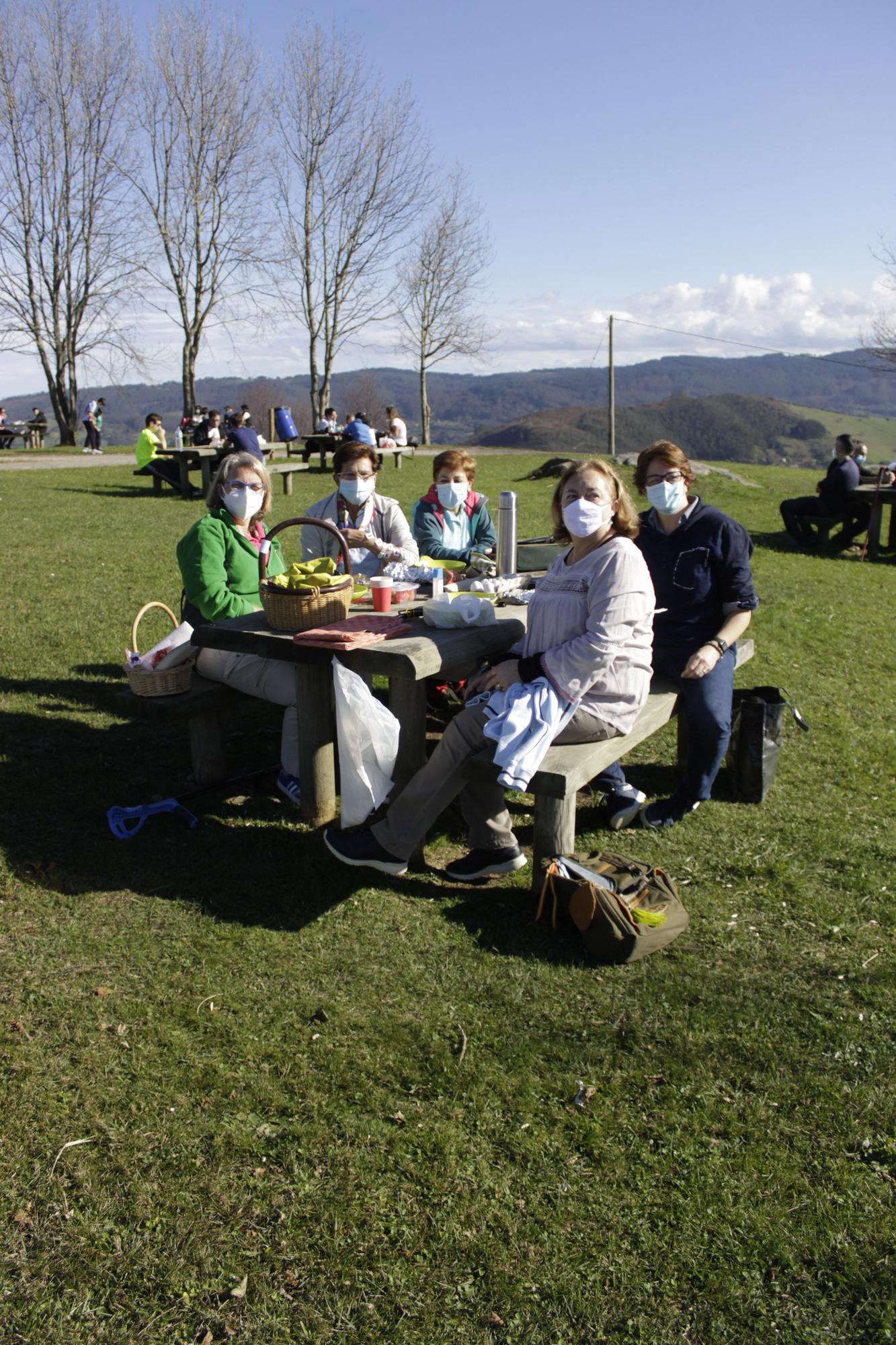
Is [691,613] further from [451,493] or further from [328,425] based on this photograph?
[328,425]

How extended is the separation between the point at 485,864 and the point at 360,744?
0.70 m

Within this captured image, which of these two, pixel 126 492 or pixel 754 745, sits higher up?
pixel 126 492

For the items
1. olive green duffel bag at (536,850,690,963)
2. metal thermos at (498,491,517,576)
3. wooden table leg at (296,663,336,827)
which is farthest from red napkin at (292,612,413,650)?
olive green duffel bag at (536,850,690,963)

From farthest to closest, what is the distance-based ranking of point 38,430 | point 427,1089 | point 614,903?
point 38,430
point 614,903
point 427,1089

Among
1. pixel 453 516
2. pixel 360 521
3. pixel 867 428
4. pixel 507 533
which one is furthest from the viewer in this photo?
pixel 867 428

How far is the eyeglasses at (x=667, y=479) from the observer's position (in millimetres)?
4484

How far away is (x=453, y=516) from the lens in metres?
6.04

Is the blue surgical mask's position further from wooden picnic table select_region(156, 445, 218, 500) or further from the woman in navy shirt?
wooden picnic table select_region(156, 445, 218, 500)

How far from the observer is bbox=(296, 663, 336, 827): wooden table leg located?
422 cm

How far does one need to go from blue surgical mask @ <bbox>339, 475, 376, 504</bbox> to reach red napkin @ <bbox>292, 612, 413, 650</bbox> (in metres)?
1.19

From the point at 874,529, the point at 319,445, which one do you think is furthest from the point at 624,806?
the point at 319,445

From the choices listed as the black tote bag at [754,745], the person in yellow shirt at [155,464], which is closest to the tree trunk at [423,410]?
the person in yellow shirt at [155,464]

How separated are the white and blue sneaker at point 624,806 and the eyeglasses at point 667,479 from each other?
1349mm

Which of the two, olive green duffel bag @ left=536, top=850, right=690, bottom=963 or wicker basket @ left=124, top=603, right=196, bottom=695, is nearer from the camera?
olive green duffel bag @ left=536, top=850, right=690, bottom=963
